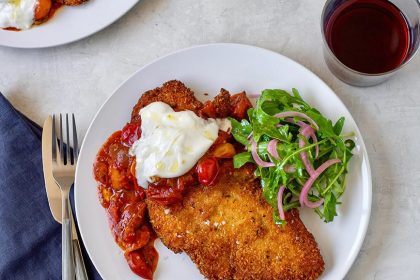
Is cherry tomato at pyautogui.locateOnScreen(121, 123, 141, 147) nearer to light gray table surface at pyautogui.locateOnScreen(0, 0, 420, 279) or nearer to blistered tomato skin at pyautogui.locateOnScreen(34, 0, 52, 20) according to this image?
light gray table surface at pyautogui.locateOnScreen(0, 0, 420, 279)

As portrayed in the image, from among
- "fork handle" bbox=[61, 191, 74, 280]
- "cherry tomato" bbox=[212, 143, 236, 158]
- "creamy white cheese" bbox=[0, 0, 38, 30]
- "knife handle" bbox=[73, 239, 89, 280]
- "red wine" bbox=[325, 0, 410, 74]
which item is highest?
"red wine" bbox=[325, 0, 410, 74]

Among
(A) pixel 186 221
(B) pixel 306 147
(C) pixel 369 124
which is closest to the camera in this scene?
(B) pixel 306 147

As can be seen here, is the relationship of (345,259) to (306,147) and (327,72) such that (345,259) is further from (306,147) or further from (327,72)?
(327,72)

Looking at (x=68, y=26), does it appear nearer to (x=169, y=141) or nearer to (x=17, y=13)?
(x=17, y=13)

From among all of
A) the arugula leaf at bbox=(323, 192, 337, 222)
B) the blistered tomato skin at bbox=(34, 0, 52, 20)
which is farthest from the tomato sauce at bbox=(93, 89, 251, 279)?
the blistered tomato skin at bbox=(34, 0, 52, 20)

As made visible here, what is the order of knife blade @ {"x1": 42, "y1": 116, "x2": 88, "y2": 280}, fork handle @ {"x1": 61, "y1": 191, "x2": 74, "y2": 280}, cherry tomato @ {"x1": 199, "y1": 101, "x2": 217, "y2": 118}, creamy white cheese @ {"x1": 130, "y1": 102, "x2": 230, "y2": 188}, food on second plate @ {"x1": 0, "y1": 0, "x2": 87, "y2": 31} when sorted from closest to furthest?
1. creamy white cheese @ {"x1": 130, "y1": 102, "x2": 230, "y2": 188}
2. cherry tomato @ {"x1": 199, "y1": 101, "x2": 217, "y2": 118}
3. fork handle @ {"x1": 61, "y1": 191, "x2": 74, "y2": 280}
4. knife blade @ {"x1": 42, "y1": 116, "x2": 88, "y2": 280}
5. food on second plate @ {"x1": 0, "y1": 0, "x2": 87, "y2": 31}

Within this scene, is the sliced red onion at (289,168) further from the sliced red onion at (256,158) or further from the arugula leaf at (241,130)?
the arugula leaf at (241,130)

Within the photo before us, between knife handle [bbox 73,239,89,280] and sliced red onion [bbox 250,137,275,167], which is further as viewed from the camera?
knife handle [bbox 73,239,89,280]

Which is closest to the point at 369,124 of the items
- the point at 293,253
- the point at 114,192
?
the point at 293,253
